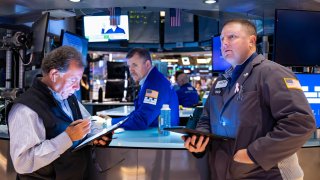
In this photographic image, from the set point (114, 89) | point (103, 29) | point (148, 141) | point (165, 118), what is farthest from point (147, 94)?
point (114, 89)

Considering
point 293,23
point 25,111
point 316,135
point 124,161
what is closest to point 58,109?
point 25,111

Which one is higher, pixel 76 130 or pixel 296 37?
pixel 296 37

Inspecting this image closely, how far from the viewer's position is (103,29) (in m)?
7.32

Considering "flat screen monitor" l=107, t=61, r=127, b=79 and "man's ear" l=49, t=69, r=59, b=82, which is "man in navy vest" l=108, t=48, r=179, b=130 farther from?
"flat screen monitor" l=107, t=61, r=127, b=79

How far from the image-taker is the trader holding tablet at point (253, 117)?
1375 mm

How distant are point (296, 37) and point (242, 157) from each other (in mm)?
2144

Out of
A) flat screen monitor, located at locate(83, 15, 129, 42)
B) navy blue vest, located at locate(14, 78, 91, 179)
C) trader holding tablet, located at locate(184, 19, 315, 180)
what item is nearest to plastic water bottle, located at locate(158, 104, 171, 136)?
trader holding tablet, located at locate(184, 19, 315, 180)

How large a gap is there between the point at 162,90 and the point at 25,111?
1426 millimetres

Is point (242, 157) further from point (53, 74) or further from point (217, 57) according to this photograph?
point (217, 57)

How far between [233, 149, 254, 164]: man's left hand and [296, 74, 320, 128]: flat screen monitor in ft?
5.62

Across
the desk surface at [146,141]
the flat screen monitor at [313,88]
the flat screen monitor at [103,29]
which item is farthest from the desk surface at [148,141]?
the flat screen monitor at [103,29]

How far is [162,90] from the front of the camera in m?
2.84

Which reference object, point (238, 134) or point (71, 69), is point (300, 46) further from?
point (71, 69)

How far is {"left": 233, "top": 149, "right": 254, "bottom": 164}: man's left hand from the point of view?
1437 millimetres
